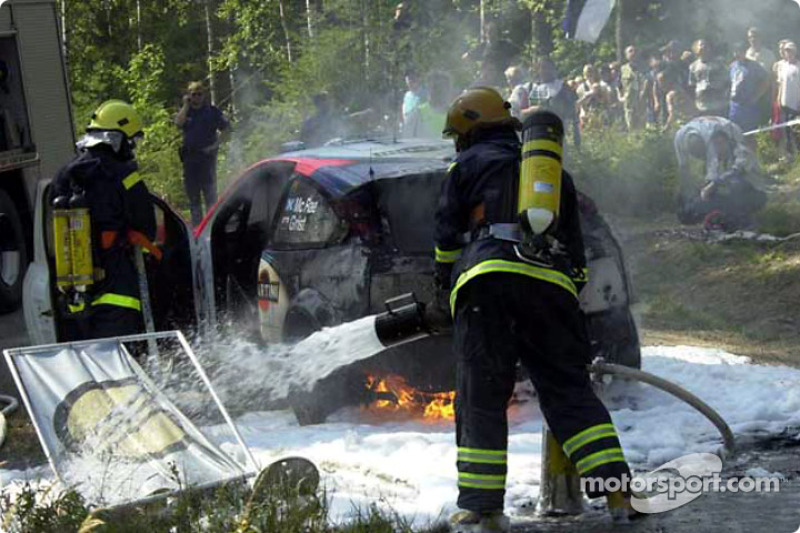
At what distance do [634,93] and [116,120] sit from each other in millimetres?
10582

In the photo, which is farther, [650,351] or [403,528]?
[650,351]

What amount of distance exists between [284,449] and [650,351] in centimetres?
315

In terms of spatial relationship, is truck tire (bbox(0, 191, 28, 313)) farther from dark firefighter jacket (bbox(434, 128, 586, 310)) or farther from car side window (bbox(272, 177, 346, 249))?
dark firefighter jacket (bbox(434, 128, 586, 310))

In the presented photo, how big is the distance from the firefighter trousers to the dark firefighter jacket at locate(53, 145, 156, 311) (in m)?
2.65

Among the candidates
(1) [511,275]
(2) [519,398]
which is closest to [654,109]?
(2) [519,398]

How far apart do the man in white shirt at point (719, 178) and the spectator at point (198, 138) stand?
5089mm

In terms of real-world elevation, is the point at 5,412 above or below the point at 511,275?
below

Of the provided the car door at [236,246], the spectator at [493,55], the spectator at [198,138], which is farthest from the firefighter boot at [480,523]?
the spectator at [493,55]

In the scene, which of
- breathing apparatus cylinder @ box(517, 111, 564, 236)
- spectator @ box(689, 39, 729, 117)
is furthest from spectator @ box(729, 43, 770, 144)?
breathing apparatus cylinder @ box(517, 111, 564, 236)

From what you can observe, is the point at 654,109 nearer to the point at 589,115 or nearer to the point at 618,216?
the point at 589,115

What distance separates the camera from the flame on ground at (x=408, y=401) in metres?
7.00

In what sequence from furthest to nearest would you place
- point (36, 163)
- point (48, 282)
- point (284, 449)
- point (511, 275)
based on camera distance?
1. point (36, 163)
2. point (48, 282)
3. point (284, 449)
4. point (511, 275)

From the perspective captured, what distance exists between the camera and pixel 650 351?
8.81 m

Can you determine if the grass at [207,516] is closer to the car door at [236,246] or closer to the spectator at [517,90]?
the car door at [236,246]
